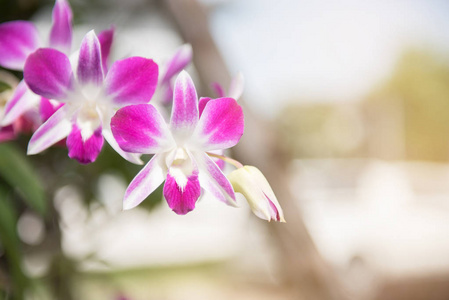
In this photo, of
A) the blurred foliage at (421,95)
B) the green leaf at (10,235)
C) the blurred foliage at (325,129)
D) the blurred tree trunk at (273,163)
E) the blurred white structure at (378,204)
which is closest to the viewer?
the green leaf at (10,235)

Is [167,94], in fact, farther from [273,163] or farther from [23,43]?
[273,163]

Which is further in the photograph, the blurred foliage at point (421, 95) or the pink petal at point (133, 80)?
the blurred foliage at point (421, 95)

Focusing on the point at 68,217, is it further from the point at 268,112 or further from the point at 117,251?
the point at 117,251

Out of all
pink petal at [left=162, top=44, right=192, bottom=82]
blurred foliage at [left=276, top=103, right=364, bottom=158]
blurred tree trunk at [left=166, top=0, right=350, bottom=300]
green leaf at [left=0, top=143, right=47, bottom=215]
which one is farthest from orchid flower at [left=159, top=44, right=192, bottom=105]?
blurred foliage at [left=276, top=103, right=364, bottom=158]

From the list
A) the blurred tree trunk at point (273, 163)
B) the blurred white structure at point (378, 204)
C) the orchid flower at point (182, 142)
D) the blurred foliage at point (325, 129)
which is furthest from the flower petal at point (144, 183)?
the blurred foliage at point (325, 129)

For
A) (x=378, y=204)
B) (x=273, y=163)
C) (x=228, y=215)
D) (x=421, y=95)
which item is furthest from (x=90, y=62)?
(x=421, y=95)

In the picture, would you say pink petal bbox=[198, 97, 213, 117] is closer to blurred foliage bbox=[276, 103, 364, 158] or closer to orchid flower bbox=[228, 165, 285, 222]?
orchid flower bbox=[228, 165, 285, 222]

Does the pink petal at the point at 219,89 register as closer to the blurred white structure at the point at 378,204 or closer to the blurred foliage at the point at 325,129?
the blurred white structure at the point at 378,204
